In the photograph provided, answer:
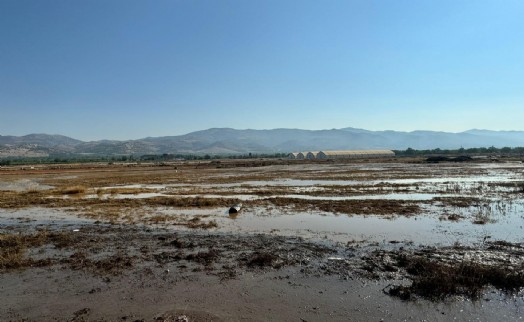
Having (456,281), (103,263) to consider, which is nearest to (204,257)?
(103,263)

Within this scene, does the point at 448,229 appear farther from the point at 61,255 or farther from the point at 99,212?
the point at 99,212

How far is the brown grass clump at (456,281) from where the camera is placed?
8.66 m

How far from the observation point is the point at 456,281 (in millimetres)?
9086

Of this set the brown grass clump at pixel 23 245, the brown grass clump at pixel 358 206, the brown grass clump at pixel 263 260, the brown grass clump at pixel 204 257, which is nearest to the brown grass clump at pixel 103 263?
the brown grass clump at pixel 23 245

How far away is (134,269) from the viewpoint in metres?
11.1

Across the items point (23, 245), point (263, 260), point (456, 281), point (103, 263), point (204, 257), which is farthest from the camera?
point (23, 245)

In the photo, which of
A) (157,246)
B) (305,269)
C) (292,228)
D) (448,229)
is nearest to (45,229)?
(157,246)

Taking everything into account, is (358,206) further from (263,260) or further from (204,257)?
(204,257)

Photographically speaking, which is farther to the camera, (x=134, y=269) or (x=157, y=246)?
(x=157, y=246)

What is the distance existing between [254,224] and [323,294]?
9.28 meters

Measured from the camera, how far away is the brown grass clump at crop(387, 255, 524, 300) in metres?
8.66

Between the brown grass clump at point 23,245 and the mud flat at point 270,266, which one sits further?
the brown grass clump at point 23,245

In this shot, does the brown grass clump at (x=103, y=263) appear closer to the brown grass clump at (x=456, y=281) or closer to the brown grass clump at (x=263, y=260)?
the brown grass clump at (x=263, y=260)

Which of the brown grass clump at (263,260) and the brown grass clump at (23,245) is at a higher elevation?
the brown grass clump at (263,260)
